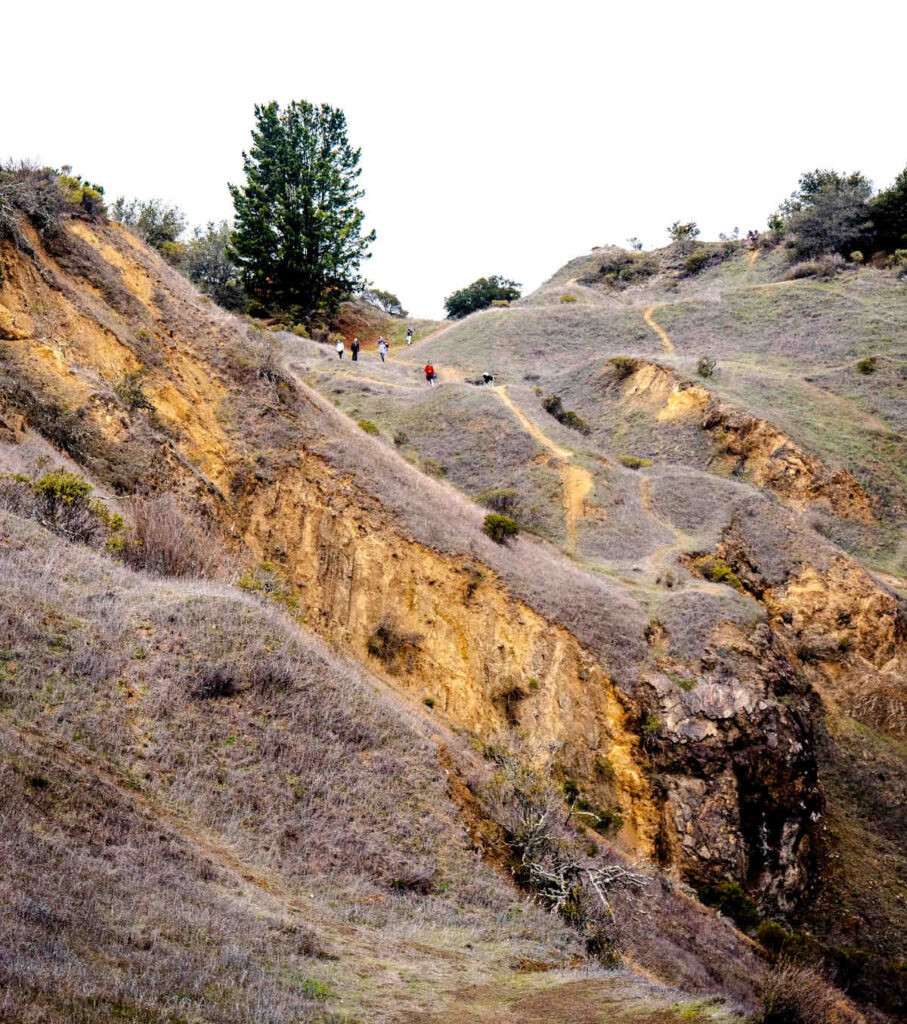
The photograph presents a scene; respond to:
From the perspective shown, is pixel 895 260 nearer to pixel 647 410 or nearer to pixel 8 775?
pixel 647 410

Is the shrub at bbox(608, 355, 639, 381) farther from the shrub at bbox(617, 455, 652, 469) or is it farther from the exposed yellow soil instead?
the exposed yellow soil

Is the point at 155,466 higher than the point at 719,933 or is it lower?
higher

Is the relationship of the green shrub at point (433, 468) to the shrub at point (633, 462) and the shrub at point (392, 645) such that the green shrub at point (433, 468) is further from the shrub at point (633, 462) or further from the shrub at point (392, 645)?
the shrub at point (392, 645)

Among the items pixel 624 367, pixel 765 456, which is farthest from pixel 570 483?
pixel 624 367

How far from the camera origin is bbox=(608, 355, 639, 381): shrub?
4453 centimetres

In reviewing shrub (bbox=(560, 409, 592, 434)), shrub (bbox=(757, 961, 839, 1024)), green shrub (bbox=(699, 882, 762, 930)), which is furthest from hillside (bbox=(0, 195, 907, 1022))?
shrub (bbox=(560, 409, 592, 434))

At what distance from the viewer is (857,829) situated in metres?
20.8

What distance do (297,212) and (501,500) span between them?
2936 centimetres

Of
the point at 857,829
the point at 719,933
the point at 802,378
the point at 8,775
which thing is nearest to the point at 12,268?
the point at 8,775

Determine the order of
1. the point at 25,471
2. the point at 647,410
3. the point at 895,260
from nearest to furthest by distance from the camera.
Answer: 1. the point at 25,471
2. the point at 647,410
3. the point at 895,260

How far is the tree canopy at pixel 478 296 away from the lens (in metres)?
77.0

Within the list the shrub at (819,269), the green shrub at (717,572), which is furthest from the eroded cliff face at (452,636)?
the shrub at (819,269)

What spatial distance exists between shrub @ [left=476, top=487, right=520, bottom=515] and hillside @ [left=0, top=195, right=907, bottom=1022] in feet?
2.92

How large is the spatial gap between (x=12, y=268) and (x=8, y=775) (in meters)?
14.5
